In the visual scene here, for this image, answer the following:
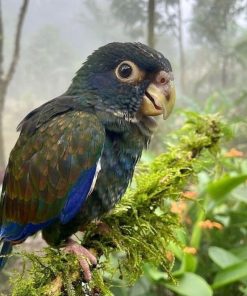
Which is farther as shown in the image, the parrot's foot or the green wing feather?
the green wing feather

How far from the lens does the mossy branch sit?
1.07 m

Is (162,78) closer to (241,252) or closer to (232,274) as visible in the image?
(232,274)

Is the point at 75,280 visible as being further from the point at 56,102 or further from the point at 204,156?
the point at 204,156

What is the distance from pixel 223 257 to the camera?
6.23 feet

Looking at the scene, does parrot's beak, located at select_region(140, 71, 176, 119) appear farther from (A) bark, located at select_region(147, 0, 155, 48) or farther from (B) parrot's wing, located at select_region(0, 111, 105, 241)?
(A) bark, located at select_region(147, 0, 155, 48)

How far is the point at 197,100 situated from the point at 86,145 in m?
11.4

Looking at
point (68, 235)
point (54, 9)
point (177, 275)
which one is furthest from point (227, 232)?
point (54, 9)

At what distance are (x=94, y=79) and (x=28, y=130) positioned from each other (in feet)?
0.88

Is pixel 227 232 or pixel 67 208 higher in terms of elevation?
pixel 67 208

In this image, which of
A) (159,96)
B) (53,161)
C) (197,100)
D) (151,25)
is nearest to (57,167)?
(53,161)

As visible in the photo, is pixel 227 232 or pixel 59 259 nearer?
pixel 59 259

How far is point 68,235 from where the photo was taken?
135cm

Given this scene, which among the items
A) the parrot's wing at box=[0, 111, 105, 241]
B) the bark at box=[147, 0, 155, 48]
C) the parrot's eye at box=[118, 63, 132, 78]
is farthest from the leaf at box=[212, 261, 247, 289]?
the bark at box=[147, 0, 155, 48]

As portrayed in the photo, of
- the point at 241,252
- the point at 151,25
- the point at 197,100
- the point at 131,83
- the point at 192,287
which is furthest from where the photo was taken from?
the point at 197,100
